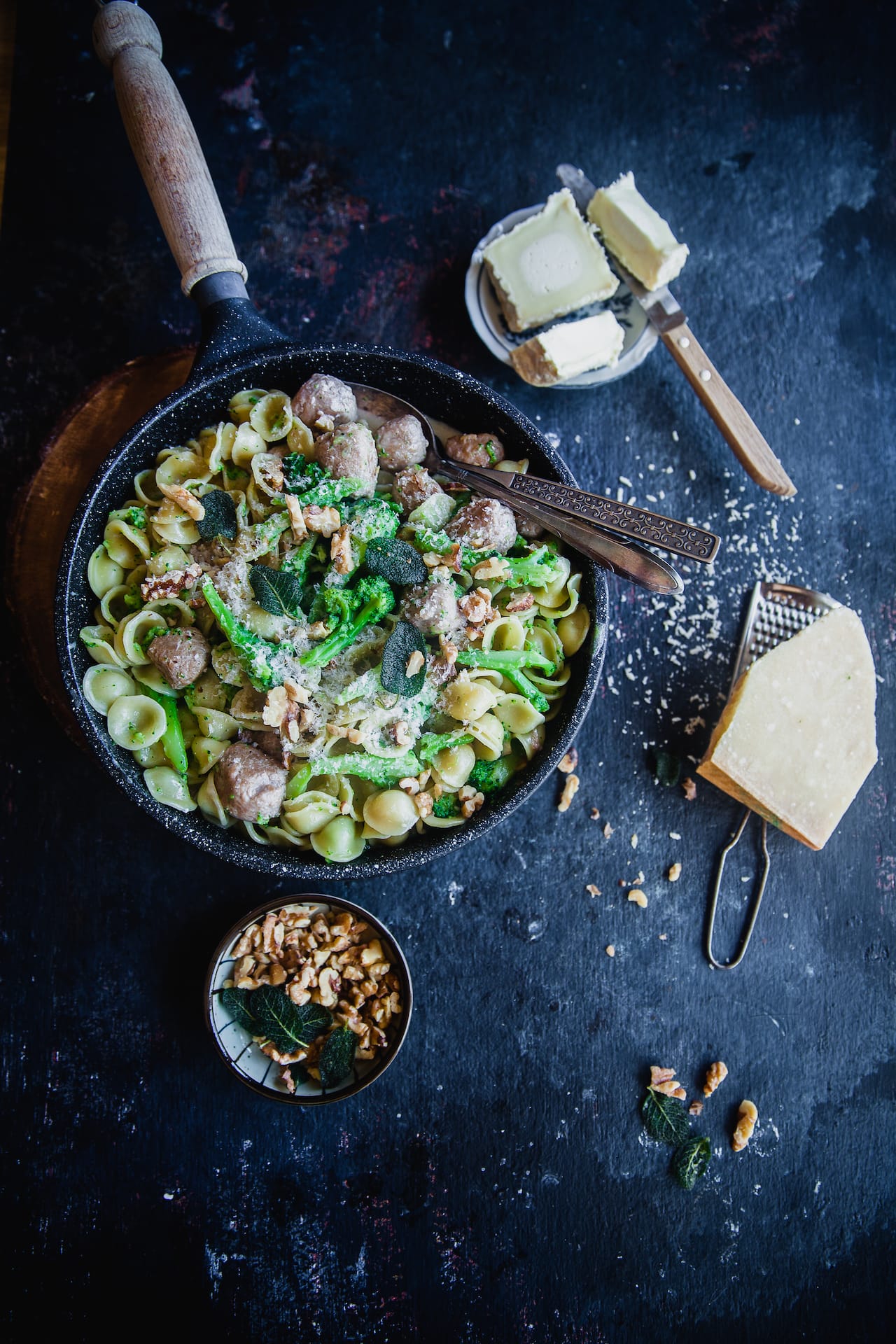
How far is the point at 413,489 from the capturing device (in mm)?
3404

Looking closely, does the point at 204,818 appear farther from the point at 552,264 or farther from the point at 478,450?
the point at 552,264

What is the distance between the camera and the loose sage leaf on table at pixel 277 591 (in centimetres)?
318

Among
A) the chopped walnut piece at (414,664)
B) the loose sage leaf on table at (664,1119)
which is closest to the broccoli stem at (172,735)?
the chopped walnut piece at (414,664)

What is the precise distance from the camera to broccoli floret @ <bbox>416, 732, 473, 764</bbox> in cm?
329

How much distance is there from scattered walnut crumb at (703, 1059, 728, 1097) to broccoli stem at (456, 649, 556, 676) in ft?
6.75

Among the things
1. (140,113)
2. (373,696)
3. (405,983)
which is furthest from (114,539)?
(405,983)

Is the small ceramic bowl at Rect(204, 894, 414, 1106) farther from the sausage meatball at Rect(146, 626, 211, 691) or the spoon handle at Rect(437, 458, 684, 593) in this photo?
the spoon handle at Rect(437, 458, 684, 593)

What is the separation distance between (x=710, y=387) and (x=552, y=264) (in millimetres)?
900

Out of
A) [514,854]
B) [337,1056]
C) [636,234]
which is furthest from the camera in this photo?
[514,854]

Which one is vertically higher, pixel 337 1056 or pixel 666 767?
pixel 666 767

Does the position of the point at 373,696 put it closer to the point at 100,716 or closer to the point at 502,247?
the point at 100,716

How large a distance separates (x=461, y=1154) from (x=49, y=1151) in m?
1.78

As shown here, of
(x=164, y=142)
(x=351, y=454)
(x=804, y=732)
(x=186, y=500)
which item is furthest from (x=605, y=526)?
(x=164, y=142)

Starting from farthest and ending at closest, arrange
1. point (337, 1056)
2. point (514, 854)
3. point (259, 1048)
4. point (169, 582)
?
point (514, 854) < point (259, 1048) < point (337, 1056) < point (169, 582)
